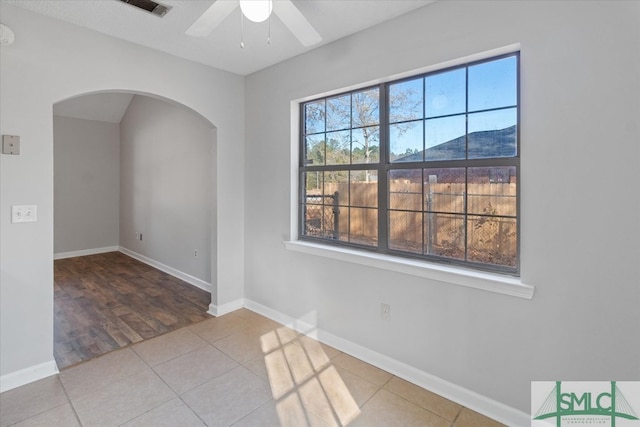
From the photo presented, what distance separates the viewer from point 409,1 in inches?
82.7

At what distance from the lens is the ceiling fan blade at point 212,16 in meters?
1.53

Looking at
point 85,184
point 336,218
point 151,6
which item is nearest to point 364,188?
point 336,218

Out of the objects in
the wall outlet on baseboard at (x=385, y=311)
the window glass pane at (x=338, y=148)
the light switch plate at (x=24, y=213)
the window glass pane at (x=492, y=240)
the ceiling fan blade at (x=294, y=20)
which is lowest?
the wall outlet on baseboard at (x=385, y=311)

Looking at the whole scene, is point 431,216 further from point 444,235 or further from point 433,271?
point 433,271

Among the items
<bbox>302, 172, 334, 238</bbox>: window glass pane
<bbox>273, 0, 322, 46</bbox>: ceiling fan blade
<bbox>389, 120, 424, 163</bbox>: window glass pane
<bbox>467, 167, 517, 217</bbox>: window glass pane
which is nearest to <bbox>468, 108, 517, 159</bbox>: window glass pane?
<bbox>467, 167, 517, 217</bbox>: window glass pane

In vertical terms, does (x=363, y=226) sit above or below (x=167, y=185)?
below

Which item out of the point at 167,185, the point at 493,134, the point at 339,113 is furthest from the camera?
the point at 167,185

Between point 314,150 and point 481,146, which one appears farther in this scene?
point 314,150

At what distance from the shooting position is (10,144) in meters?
2.16

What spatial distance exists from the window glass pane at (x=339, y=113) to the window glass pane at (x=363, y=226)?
783 mm

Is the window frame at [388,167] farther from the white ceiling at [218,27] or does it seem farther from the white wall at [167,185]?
the white wall at [167,185]

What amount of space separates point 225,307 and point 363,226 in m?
1.88

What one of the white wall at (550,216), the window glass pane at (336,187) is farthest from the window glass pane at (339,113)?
the window glass pane at (336,187)

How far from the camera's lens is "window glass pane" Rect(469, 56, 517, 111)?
1.95 m
